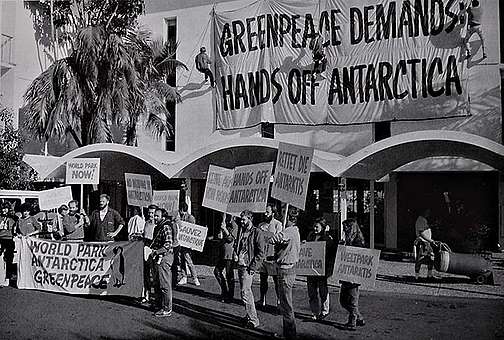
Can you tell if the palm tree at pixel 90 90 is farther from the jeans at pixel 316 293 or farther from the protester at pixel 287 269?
the protester at pixel 287 269

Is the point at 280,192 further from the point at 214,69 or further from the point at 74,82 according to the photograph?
the point at 214,69

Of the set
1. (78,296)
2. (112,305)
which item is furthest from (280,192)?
(78,296)

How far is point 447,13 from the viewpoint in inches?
651

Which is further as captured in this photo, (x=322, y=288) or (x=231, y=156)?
(x=231, y=156)

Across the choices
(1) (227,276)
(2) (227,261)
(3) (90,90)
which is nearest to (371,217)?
(3) (90,90)

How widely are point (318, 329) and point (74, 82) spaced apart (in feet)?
39.7

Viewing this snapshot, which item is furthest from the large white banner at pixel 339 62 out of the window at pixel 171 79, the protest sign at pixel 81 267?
the protest sign at pixel 81 267

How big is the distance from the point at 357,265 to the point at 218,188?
11.6 ft

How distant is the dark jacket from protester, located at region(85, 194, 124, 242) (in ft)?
11.9

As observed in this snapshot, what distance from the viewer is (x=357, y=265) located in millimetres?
9383

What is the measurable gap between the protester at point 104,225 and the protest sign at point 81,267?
0.36m

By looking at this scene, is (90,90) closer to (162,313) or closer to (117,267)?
(117,267)

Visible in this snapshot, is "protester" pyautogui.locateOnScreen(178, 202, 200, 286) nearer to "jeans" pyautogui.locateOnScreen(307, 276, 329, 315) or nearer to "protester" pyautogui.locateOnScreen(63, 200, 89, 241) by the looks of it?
"protester" pyautogui.locateOnScreen(63, 200, 89, 241)

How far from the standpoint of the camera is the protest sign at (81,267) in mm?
11188
